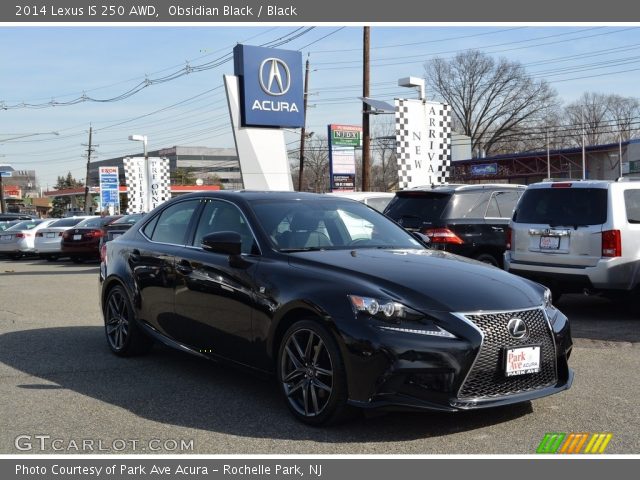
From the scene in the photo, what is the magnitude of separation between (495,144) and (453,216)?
74.3 metres

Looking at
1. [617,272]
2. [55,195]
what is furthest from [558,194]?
[55,195]

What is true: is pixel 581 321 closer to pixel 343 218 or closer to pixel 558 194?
pixel 558 194

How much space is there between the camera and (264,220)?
19.6 ft

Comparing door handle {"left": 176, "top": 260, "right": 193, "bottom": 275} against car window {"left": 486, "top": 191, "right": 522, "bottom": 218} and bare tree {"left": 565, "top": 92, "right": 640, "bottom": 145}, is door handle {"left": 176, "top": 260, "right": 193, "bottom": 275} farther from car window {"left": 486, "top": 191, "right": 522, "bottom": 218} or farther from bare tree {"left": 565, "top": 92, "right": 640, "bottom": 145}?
bare tree {"left": 565, "top": 92, "right": 640, "bottom": 145}

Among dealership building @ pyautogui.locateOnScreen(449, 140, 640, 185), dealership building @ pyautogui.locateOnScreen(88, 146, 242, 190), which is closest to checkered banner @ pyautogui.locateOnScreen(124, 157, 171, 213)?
dealership building @ pyautogui.locateOnScreen(449, 140, 640, 185)

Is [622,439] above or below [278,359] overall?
below

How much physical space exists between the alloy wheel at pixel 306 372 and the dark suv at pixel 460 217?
19.7ft

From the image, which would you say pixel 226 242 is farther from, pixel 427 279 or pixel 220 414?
pixel 427 279

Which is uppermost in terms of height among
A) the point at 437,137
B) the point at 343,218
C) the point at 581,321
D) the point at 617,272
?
the point at 437,137

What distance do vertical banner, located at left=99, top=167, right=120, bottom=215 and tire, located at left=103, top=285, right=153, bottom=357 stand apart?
116 feet

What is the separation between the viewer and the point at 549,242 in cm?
934

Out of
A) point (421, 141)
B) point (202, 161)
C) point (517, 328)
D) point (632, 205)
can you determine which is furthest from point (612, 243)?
point (202, 161)

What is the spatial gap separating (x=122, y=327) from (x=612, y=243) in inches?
217
